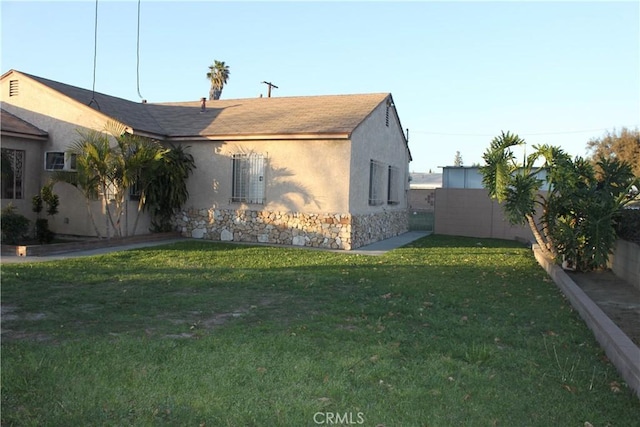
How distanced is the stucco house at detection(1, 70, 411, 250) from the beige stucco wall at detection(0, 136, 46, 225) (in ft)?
0.09

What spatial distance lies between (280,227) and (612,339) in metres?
11.3

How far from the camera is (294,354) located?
16.6 feet

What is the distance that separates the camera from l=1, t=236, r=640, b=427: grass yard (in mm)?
3873

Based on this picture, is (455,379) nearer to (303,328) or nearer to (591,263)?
(303,328)

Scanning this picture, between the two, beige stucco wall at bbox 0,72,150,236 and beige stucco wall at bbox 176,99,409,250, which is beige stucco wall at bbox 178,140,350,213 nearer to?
beige stucco wall at bbox 176,99,409,250

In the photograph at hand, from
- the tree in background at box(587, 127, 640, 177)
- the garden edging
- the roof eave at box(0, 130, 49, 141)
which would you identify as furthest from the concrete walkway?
the tree in background at box(587, 127, 640, 177)

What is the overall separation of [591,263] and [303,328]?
7.81 metres

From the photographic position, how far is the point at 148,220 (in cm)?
1645

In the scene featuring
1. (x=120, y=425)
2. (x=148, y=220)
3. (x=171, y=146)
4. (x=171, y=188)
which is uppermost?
(x=171, y=146)

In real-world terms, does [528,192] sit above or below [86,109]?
below

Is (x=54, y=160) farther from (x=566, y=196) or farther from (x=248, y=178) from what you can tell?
(x=566, y=196)

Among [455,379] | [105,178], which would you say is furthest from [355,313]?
[105,178]

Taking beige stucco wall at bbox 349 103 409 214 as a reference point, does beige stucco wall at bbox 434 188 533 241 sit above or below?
below

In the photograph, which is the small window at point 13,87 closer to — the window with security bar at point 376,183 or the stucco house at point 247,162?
the stucco house at point 247,162
